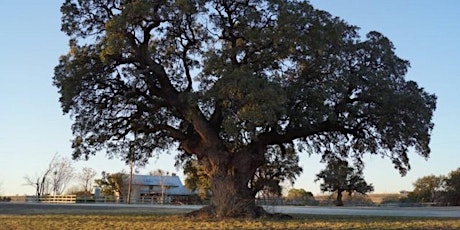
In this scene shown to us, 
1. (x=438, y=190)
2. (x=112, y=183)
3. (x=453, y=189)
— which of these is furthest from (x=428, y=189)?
(x=112, y=183)

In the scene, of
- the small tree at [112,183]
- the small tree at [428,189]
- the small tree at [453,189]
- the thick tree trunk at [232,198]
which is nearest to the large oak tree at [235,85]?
the thick tree trunk at [232,198]

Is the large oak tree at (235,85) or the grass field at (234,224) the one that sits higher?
the large oak tree at (235,85)

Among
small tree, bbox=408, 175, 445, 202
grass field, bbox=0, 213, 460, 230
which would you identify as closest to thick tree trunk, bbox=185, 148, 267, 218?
grass field, bbox=0, 213, 460, 230

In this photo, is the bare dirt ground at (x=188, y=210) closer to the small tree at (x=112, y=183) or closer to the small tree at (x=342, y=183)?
the small tree at (x=342, y=183)

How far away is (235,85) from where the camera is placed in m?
19.0

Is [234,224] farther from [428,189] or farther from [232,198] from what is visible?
[428,189]

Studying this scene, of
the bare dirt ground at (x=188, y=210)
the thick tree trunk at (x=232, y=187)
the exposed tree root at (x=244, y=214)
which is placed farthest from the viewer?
the bare dirt ground at (x=188, y=210)

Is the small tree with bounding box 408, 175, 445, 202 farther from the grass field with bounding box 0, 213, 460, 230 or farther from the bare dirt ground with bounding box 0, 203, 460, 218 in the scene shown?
the grass field with bounding box 0, 213, 460, 230

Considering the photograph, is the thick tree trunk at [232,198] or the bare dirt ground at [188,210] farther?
the bare dirt ground at [188,210]

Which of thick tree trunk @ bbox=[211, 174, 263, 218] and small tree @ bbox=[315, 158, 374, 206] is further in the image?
small tree @ bbox=[315, 158, 374, 206]

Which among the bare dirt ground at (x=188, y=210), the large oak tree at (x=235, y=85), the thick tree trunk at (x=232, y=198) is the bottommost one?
the bare dirt ground at (x=188, y=210)

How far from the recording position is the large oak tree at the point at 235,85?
2055 cm

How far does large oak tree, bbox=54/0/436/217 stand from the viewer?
809 inches

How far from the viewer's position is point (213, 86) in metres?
19.9
